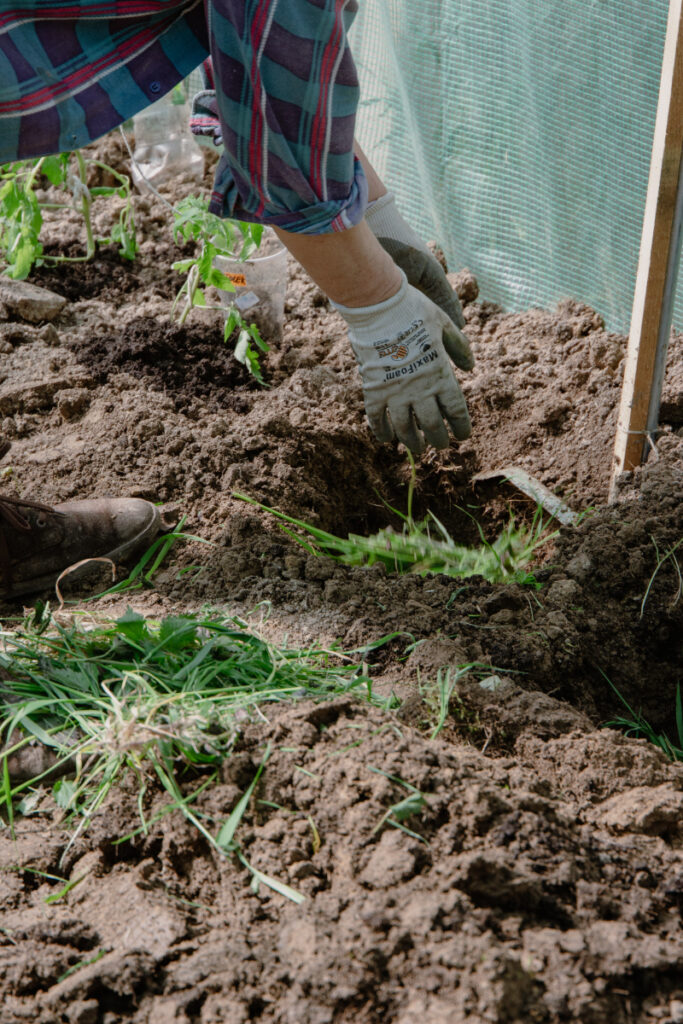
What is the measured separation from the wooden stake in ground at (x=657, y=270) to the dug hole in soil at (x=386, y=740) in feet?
0.35

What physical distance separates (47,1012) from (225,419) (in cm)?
169

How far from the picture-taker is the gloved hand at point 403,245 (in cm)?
233

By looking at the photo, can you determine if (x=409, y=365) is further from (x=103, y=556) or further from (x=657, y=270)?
(x=103, y=556)

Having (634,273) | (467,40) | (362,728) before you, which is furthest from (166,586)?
(467,40)

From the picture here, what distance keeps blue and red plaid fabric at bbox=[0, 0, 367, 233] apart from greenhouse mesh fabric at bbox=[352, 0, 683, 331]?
970 millimetres

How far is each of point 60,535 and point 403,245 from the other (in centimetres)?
118

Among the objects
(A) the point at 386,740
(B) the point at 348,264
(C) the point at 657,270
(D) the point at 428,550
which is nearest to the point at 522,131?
(C) the point at 657,270

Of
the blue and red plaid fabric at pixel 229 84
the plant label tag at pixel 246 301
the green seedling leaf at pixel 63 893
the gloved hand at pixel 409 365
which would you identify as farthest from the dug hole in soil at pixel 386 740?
the blue and red plaid fabric at pixel 229 84

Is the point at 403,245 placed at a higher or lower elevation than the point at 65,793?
higher

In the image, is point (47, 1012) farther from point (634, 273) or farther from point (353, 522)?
point (634, 273)

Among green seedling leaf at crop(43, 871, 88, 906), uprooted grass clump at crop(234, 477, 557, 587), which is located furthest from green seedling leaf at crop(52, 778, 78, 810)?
uprooted grass clump at crop(234, 477, 557, 587)

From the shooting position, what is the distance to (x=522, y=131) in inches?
107

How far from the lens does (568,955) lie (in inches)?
40.7

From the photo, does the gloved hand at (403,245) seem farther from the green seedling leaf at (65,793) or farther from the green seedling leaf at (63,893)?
the green seedling leaf at (63,893)
